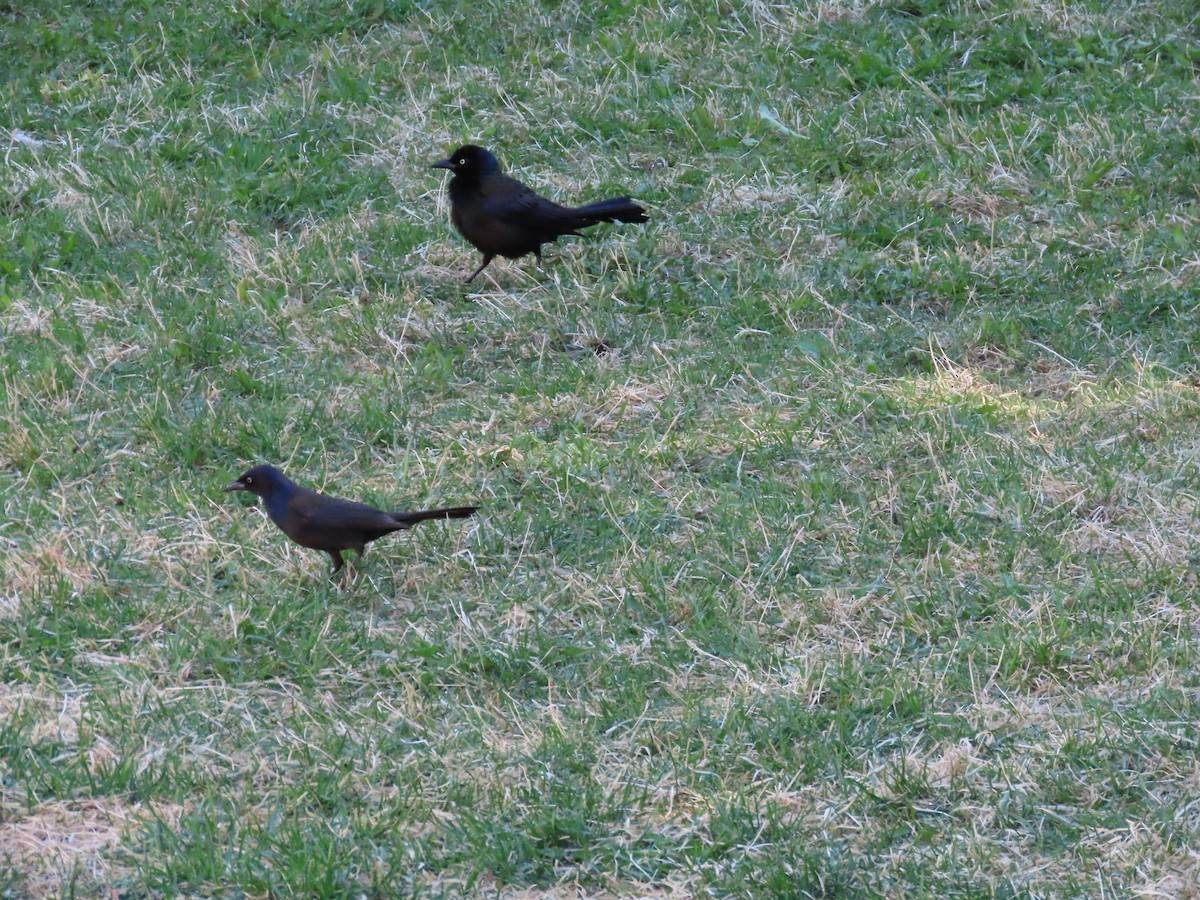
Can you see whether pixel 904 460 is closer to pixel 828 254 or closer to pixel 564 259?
pixel 828 254

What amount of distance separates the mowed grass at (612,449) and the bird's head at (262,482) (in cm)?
22

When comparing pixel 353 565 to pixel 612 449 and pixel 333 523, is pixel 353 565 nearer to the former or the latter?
pixel 333 523

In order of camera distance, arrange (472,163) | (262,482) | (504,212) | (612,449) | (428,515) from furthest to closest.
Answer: (472,163), (504,212), (612,449), (262,482), (428,515)

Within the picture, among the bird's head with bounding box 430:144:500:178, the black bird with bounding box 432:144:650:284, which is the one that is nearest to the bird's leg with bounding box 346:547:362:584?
the black bird with bounding box 432:144:650:284

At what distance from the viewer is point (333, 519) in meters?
5.64

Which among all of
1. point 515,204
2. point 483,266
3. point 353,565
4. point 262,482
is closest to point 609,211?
point 515,204

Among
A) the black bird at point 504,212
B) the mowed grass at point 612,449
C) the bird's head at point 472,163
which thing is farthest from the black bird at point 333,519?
the bird's head at point 472,163

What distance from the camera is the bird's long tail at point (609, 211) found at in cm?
825

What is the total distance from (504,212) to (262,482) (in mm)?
2642

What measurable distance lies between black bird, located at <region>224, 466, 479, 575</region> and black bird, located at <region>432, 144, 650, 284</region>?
262cm

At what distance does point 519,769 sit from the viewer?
183 inches

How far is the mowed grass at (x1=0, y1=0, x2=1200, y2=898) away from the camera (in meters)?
4.40

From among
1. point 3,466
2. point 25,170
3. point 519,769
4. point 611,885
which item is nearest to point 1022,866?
point 611,885

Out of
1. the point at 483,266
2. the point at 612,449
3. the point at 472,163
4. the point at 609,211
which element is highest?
the point at 472,163
